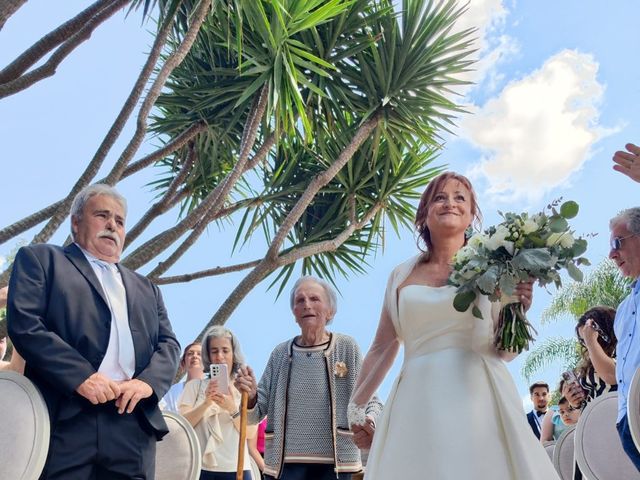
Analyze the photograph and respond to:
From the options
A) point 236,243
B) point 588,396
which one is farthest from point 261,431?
point 236,243

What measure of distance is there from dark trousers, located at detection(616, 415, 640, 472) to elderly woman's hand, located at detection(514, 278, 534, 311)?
0.95 metres

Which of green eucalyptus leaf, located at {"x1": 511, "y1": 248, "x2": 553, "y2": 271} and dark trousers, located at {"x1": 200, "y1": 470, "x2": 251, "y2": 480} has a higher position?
green eucalyptus leaf, located at {"x1": 511, "y1": 248, "x2": 553, "y2": 271}

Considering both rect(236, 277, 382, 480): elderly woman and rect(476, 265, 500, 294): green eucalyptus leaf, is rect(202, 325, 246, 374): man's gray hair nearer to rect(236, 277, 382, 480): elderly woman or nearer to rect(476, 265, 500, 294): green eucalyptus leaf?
rect(236, 277, 382, 480): elderly woman

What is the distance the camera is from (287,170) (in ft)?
35.0

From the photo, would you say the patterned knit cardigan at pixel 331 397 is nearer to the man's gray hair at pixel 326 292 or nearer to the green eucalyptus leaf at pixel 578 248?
the man's gray hair at pixel 326 292

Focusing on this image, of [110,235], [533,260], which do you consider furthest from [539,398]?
[110,235]

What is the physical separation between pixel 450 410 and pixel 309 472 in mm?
1373

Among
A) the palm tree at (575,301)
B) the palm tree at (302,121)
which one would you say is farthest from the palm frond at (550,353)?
the palm tree at (302,121)

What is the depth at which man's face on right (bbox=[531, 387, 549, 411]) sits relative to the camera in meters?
6.78

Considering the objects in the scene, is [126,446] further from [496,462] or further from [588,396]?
[588,396]

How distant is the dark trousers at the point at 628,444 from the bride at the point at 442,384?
36.5 inches

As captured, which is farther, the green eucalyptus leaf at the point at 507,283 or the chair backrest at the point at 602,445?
the chair backrest at the point at 602,445

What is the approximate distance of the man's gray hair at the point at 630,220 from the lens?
141 inches

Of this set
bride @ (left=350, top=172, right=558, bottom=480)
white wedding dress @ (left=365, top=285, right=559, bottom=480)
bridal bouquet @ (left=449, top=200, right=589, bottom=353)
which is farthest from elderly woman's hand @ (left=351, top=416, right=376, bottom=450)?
bridal bouquet @ (left=449, top=200, right=589, bottom=353)
